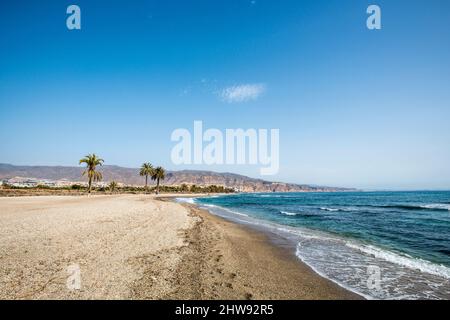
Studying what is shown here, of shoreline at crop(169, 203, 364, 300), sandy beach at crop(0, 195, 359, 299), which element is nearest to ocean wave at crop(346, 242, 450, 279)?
shoreline at crop(169, 203, 364, 300)

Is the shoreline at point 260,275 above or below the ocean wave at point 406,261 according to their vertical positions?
above

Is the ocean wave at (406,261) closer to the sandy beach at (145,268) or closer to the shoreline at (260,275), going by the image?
the shoreline at (260,275)

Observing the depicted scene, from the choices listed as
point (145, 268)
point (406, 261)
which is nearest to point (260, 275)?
point (145, 268)

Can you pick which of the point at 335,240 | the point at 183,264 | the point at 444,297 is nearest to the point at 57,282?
the point at 183,264

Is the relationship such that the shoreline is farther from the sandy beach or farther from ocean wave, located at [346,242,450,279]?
ocean wave, located at [346,242,450,279]

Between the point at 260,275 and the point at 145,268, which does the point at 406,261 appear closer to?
the point at 260,275

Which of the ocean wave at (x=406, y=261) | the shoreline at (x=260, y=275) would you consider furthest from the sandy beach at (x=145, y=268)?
the ocean wave at (x=406, y=261)

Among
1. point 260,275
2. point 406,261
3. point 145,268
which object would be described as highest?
point 145,268

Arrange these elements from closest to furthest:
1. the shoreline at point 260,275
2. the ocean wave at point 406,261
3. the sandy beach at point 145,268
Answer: the sandy beach at point 145,268
the shoreline at point 260,275
the ocean wave at point 406,261

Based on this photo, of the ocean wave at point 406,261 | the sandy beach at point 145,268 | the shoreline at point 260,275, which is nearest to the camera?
the sandy beach at point 145,268

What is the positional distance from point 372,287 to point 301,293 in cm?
260

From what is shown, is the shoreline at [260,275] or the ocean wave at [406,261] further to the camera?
the ocean wave at [406,261]

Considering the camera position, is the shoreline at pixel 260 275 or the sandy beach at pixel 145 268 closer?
the sandy beach at pixel 145 268
